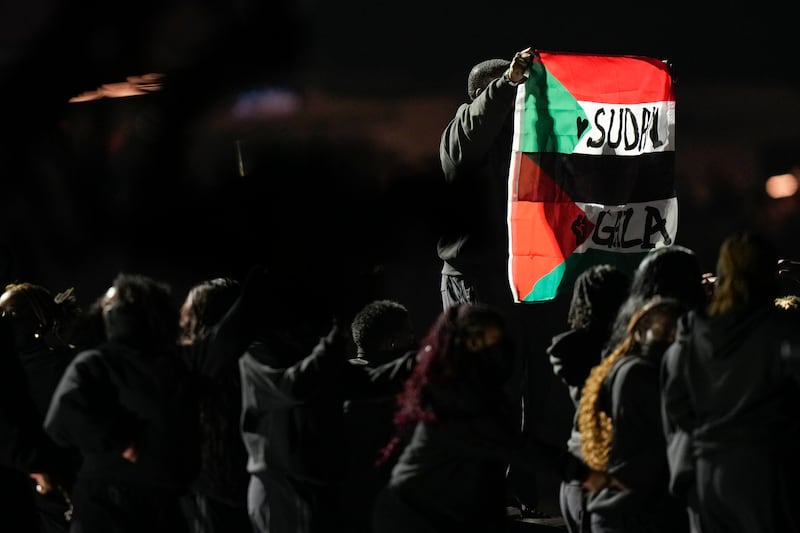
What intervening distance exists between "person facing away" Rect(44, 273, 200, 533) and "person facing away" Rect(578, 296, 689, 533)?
1504mm

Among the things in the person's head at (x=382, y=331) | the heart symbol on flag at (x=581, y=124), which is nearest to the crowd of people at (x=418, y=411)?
the person's head at (x=382, y=331)

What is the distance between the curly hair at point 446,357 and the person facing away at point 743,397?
2.25 ft

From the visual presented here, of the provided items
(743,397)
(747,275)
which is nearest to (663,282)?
(747,275)

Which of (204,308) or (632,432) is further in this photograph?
(204,308)

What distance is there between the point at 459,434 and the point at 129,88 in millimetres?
4549

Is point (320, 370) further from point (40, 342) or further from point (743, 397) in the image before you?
point (40, 342)

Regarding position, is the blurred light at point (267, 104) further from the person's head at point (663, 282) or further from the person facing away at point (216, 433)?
the person's head at point (663, 282)

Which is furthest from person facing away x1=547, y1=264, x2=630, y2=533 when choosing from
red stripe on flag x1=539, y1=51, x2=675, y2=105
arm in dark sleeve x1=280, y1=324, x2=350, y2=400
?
red stripe on flag x1=539, y1=51, x2=675, y2=105

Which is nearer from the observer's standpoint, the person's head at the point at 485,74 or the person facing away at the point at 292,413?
the person facing away at the point at 292,413

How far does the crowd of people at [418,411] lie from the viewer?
4.71 metres

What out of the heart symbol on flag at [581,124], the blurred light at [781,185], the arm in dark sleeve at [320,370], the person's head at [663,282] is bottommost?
the arm in dark sleeve at [320,370]

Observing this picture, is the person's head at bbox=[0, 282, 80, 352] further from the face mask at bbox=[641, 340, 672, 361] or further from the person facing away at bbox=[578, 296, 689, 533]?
the face mask at bbox=[641, 340, 672, 361]

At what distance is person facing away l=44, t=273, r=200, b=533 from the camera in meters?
5.26

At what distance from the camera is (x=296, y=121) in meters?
8.70
